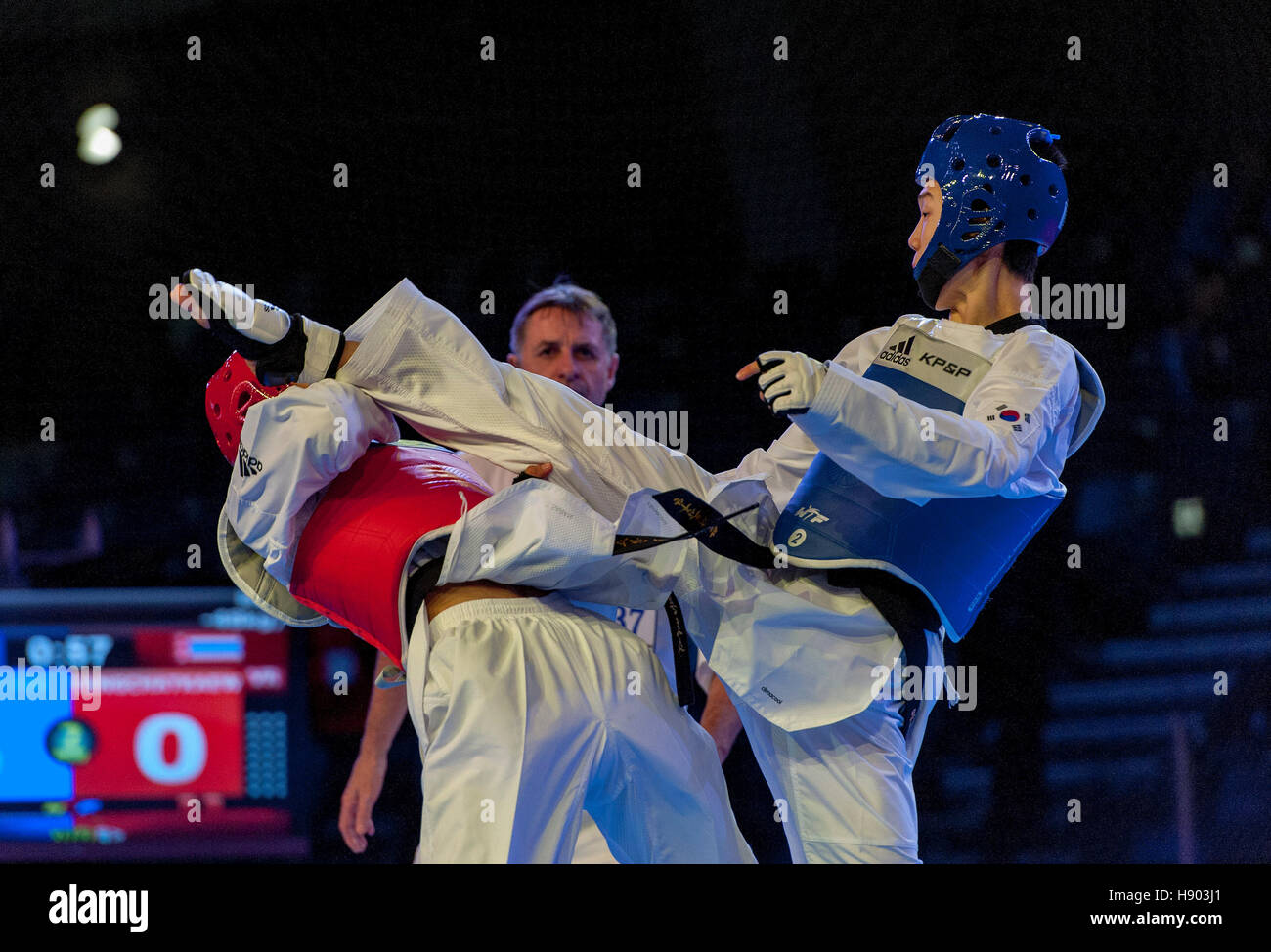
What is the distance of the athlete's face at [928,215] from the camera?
2.51 meters

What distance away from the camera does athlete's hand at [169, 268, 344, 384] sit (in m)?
2.08

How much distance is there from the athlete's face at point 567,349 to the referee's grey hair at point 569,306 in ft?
0.05

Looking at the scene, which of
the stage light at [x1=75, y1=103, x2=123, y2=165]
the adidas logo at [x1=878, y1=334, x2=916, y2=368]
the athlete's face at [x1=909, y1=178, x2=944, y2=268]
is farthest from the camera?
the stage light at [x1=75, y1=103, x2=123, y2=165]

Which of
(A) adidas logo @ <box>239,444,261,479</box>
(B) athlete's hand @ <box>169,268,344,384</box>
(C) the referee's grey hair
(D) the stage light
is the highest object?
(D) the stage light

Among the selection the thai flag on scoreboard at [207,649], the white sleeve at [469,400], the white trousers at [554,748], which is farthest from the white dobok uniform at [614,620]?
the thai flag on scoreboard at [207,649]

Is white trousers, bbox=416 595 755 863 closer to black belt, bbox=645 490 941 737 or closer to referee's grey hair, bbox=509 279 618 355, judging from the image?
black belt, bbox=645 490 941 737

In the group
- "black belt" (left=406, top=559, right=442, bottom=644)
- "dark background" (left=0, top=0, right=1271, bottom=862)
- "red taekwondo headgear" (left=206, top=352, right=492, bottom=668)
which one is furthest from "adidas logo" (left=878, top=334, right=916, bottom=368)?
"dark background" (left=0, top=0, right=1271, bottom=862)

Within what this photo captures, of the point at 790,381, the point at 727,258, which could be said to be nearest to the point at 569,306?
the point at 727,258

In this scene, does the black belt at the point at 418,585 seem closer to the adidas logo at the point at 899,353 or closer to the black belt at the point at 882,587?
the black belt at the point at 882,587

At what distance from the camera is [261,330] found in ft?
6.94

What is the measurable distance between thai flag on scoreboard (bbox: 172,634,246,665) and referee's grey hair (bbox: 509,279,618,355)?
1.47 meters

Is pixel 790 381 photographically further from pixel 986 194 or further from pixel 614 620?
pixel 986 194

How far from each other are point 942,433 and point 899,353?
45cm
